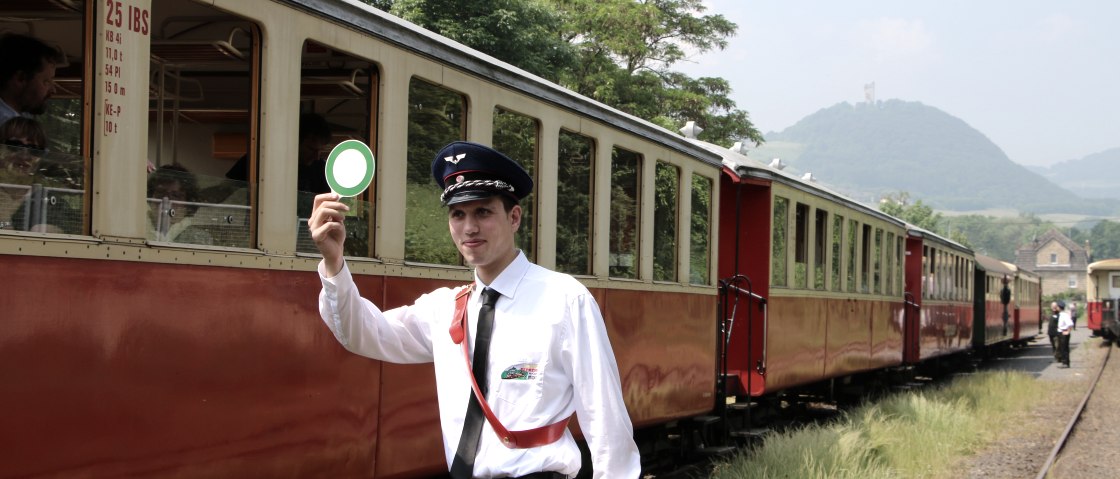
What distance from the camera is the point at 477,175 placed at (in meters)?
3.21

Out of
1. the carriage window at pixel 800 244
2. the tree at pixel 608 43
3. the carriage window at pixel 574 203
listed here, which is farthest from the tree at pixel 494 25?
the carriage window at pixel 574 203

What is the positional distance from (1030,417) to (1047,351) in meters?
24.4

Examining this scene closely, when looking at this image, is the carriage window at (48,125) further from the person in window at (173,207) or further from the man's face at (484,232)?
the man's face at (484,232)

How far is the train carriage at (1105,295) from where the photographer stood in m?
38.2

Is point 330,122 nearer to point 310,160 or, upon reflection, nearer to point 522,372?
point 310,160

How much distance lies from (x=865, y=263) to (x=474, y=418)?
41.9 feet

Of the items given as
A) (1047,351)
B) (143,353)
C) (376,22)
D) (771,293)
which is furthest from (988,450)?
(1047,351)

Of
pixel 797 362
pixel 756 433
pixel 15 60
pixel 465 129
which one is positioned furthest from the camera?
pixel 797 362

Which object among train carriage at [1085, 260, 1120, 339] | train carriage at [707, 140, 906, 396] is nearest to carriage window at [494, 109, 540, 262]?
train carriage at [707, 140, 906, 396]

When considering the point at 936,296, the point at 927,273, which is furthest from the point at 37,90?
the point at 936,296

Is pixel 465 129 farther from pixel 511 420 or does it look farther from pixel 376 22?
pixel 511 420

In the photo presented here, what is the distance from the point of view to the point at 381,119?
541cm

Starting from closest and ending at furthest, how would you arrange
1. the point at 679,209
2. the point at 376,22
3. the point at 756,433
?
1. the point at 376,22
2. the point at 679,209
3. the point at 756,433

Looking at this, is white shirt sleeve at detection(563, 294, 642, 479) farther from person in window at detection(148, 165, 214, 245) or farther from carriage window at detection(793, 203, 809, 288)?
carriage window at detection(793, 203, 809, 288)
